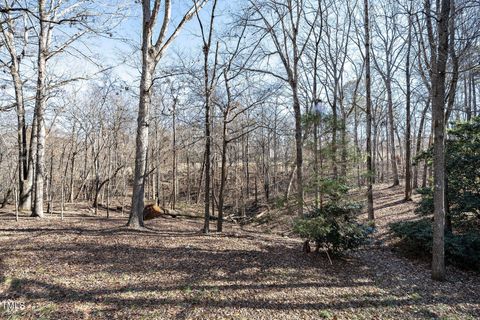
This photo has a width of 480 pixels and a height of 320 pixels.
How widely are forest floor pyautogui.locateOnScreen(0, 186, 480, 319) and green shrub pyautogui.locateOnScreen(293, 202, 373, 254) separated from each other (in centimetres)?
55

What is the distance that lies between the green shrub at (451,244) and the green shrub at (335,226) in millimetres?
1835

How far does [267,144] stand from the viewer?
22453 millimetres

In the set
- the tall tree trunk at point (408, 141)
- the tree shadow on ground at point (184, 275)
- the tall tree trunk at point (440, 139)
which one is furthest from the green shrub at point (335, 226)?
the tall tree trunk at point (408, 141)

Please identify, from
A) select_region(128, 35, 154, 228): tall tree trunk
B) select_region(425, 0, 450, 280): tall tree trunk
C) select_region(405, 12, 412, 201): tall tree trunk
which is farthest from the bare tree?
select_region(405, 12, 412, 201): tall tree trunk

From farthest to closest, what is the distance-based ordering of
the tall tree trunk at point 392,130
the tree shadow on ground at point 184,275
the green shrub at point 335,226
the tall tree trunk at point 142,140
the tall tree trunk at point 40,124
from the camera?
the tall tree trunk at point 392,130 → the tall tree trunk at point 40,124 → the tall tree trunk at point 142,140 → the green shrub at point 335,226 → the tree shadow on ground at point 184,275

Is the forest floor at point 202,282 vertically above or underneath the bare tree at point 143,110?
underneath

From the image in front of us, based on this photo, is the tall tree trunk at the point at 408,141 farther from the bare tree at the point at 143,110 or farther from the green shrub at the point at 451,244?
the bare tree at the point at 143,110

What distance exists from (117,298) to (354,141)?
5445mm

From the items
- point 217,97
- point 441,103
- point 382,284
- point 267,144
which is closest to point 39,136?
point 217,97

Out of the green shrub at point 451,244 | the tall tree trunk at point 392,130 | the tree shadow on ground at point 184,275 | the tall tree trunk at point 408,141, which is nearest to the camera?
the tree shadow on ground at point 184,275

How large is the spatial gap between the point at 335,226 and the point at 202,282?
3125 mm

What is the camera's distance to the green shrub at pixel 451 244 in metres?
5.99

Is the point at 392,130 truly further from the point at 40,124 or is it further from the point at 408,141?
the point at 40,124

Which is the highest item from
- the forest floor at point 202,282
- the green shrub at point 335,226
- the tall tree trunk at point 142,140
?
the tall tree trunk at point 142,140
